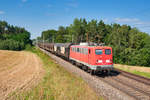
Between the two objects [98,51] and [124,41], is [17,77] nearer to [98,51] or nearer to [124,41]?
[98,51]

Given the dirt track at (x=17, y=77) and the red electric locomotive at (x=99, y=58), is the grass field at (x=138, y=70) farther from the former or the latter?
the dirt track at (x=17, y=77)

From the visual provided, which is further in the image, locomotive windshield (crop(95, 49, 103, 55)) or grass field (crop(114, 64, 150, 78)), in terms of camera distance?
grass field (crop(114, 64, 150, 78))

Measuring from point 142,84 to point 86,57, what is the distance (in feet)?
20.6

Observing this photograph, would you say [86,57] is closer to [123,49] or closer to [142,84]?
[142,84]

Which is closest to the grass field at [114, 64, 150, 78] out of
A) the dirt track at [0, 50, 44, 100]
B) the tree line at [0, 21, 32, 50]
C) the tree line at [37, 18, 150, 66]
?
the tree line at [37, 18, 150, 66]

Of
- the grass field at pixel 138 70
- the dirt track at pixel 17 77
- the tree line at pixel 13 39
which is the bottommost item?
the grass field at pixel 138 70

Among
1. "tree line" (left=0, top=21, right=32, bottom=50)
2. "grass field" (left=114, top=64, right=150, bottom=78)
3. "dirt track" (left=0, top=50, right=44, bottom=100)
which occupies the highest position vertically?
"tree line" (left=0, top=21, right=32, bottom=50)

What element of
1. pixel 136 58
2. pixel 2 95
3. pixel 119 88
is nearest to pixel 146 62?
pixel 136 58

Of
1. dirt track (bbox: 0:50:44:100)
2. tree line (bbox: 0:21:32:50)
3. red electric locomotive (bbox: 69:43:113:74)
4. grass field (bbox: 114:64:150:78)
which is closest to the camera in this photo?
dirt track (bbox: 0:50:44:100)

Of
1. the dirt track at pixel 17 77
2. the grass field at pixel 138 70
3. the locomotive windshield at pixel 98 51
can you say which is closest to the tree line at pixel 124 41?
the grass field at pixel 138 70

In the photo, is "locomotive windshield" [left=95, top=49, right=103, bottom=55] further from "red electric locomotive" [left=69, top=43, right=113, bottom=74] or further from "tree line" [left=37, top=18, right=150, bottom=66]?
"tree line" [left=37, top=18, right=150, bottom=66]

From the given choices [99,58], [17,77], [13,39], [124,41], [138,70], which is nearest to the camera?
[17,77]

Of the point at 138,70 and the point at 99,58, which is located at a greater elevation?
the point at 99,58

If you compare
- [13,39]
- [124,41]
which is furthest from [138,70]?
[13,39]
